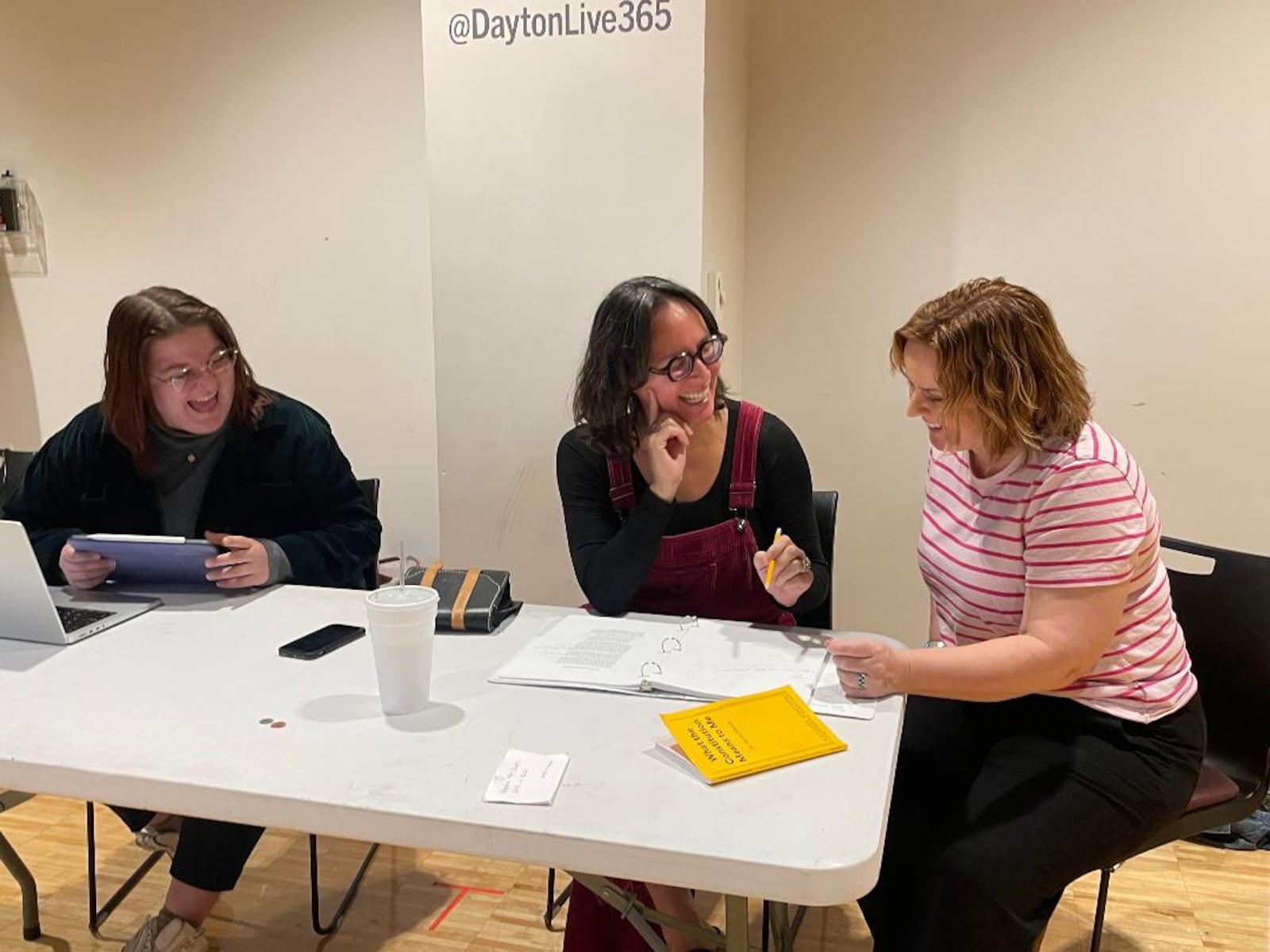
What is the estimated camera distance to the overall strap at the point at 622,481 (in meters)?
1.83

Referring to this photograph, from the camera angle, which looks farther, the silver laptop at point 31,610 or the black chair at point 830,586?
the black chair at point 830,586

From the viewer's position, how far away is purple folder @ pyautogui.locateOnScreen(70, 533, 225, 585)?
1.69 meters

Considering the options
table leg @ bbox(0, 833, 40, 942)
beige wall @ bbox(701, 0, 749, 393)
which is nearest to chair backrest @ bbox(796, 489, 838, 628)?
beige wall @ bbox(701, 0, 749, 393)

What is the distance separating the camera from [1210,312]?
8.40 ft

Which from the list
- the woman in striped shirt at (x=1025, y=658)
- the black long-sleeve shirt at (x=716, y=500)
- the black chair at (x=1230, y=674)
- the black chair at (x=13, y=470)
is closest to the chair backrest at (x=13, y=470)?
the black chair at (x=13, y=470)

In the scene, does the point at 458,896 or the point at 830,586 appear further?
the point at 458,896

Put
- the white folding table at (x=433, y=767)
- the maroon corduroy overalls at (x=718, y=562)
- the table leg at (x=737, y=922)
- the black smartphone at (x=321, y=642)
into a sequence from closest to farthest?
the white folding table at (x=433, y=767), the table leg at (x=737, y=922), the black smartphone at (x=321, y=642), the maroon corduroy overalls at (x=718, y=562)

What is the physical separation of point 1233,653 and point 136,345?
212 centimetres

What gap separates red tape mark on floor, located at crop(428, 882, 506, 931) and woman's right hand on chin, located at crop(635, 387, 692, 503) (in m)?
1.04

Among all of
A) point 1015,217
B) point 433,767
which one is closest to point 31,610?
point 433,767

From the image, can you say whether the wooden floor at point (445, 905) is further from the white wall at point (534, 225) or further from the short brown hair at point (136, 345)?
the short brown hair at point (136, 345)

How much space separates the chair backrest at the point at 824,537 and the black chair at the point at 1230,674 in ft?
2.04

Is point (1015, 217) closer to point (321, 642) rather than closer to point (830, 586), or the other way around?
point (830, 586)

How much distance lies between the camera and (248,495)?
2.00 meters
